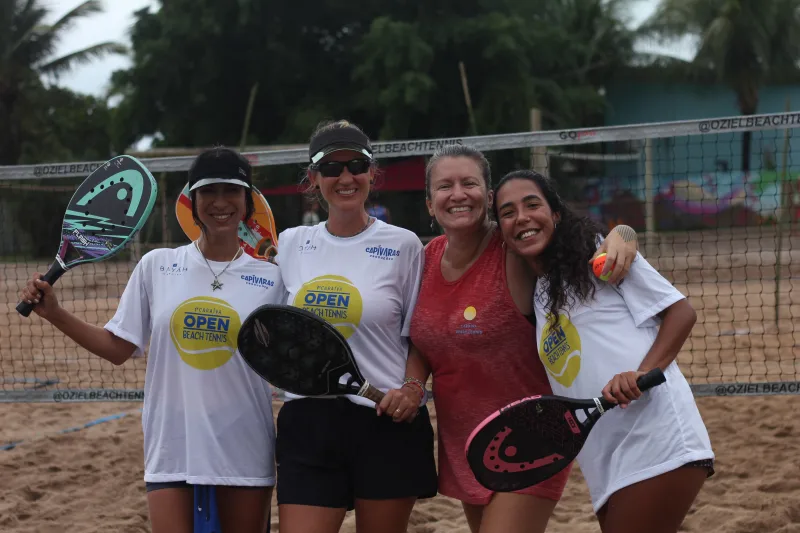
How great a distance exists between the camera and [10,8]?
33344 mm

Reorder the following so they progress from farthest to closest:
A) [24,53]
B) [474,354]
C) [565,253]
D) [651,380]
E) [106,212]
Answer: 1. [24,53]
2. [106,212]
3. [474,354]
4. [565,253]
5. [651,380]

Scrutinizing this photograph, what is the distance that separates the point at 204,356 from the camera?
3191 mm

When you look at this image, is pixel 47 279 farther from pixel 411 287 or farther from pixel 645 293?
pixel 645 293

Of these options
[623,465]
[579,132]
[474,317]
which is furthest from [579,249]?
[579,132]

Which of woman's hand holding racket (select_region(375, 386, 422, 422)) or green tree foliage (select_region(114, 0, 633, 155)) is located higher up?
green tree foliage (select_region(114, 0, 633, 155))

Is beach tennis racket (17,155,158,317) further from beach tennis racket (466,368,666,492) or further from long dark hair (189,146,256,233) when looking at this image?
beach tennis racket (466,368,666,492)

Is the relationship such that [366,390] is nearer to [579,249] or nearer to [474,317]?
[474,317]

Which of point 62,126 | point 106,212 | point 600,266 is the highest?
point 62,126

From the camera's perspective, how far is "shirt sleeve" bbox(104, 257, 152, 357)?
10.9ft

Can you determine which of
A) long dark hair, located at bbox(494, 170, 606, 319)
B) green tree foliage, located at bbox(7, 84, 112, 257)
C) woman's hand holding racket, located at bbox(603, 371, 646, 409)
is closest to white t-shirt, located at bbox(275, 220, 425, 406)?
long dark hair, located at bbox(494, 170, 606, 319)

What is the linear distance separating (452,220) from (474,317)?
A: 0.38m

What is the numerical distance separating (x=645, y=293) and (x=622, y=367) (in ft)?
0.87

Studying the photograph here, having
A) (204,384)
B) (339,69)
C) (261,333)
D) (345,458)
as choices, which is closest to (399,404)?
(345,458)

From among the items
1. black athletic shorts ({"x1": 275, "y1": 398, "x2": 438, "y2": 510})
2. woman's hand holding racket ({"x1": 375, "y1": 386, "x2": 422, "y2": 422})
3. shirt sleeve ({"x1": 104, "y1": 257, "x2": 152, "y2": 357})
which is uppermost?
shirt sleeve ({"x1": 104, "y1": 257, "x2": 152, "y2": 357})
